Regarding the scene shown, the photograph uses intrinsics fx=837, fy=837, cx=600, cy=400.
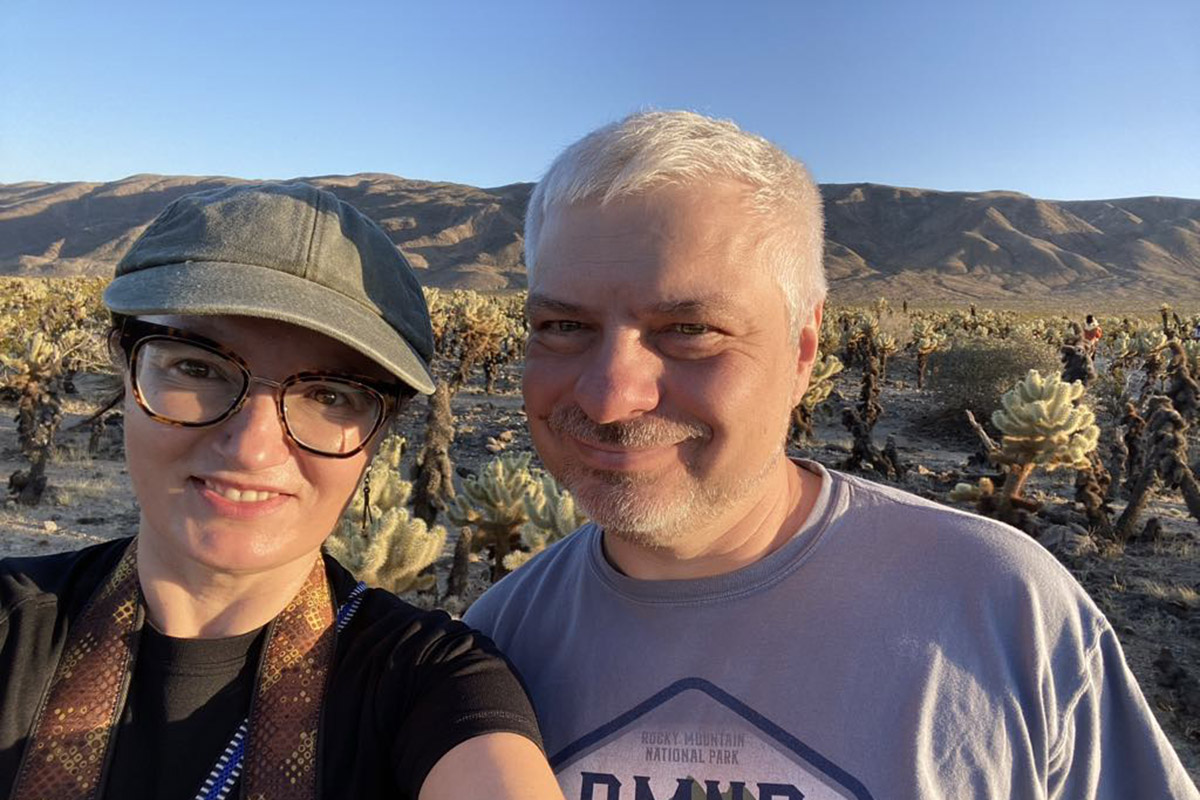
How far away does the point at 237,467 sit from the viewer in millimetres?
1438

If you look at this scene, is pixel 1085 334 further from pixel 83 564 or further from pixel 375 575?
pixel 83 564

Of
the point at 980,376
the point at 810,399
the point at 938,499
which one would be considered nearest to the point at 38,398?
the point at 810,399

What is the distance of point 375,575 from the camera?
5352 millimetres

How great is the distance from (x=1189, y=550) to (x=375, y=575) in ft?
26.5

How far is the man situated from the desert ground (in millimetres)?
812

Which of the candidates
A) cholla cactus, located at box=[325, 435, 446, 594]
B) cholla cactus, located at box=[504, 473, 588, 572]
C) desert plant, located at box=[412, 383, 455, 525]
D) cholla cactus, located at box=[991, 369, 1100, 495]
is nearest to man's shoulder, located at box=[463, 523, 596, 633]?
cholla cactus, located at box=[325, 435, 446, 594]

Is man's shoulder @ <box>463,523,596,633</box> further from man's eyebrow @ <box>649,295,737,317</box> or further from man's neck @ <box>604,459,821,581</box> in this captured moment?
man's eyebrow @ <box>649,295,737,317</box>

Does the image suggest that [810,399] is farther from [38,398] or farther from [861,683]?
[861,683]

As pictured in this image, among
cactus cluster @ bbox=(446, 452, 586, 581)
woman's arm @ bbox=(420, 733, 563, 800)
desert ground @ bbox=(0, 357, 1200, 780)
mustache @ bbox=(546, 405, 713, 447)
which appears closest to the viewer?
woman's arm @ bbox=(420, 733, 563, 800)

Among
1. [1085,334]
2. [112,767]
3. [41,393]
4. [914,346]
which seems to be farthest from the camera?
[914,346]

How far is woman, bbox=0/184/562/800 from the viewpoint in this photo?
1.33m

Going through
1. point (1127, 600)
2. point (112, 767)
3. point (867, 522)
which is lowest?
point (1127, 600)

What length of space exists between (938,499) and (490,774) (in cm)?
1003

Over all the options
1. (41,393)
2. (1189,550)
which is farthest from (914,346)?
(41,393)
